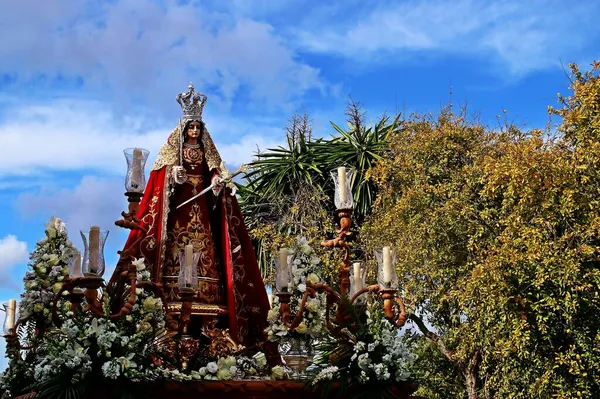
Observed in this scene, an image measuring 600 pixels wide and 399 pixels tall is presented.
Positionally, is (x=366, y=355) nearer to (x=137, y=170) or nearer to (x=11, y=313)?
(x=137, y=170)

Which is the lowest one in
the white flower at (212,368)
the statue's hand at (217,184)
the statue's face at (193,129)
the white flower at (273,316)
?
the white flower at (212,368)

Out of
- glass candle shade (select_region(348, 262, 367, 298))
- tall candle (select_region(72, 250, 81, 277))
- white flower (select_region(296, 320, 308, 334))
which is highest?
tall candle (select_region(72, 250, 81, 277))

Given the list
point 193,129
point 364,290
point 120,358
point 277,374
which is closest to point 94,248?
point 120,358

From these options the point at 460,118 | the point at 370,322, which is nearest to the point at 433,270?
the point at 460,118

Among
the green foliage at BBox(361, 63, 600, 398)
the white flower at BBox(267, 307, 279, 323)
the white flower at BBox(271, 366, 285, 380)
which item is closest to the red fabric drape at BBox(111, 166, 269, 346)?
the white flower at BBox(267, 307, 279, 323)

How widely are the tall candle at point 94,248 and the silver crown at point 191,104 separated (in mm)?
3256

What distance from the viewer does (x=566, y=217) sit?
14.4 metres

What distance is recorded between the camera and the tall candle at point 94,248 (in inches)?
294

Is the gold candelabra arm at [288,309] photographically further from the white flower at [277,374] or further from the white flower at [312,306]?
the white flower at [277,374]

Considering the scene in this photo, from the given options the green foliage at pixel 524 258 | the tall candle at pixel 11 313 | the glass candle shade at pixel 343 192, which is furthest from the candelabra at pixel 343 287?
the green foliage at pixel 524 258

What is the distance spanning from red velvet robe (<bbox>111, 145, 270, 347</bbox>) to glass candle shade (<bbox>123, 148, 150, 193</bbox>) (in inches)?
79.4

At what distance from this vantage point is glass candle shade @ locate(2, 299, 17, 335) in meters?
10.8

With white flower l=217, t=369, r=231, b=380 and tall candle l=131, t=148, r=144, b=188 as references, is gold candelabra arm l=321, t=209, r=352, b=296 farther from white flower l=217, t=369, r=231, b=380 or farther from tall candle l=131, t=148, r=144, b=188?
tall candle l=131, t=148, r=144, b=188

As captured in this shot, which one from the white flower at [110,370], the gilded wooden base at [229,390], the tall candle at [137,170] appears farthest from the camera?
the tall candle at [137,170]
